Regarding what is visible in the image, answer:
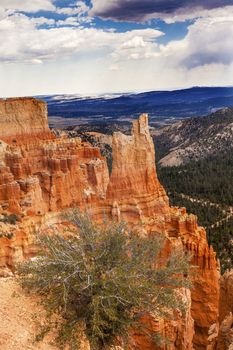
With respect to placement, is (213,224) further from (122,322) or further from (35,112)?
(122,322)

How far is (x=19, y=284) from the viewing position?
1465 cm

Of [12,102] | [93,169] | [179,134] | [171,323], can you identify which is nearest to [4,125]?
[12,102]

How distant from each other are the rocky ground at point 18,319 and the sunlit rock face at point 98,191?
7.55m

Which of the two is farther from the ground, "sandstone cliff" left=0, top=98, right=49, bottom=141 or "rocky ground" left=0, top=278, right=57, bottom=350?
"sandstone cliff" left=0, top=98, right=49, bottom=141

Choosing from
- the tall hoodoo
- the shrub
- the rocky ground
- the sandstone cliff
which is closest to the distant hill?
the sandstone cliff

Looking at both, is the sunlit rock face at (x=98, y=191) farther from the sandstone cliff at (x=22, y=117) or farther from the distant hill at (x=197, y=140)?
the distant hill at (x=197, y=140)

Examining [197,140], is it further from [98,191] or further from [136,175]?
[136,175]

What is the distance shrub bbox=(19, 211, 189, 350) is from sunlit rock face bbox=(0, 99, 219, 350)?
5.35 m

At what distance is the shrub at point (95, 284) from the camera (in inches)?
508

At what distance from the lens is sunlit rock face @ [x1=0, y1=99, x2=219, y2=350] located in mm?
25688

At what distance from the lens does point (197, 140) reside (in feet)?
488

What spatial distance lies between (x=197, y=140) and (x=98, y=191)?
105m

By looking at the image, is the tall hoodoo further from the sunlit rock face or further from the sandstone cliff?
the sandstone cliff

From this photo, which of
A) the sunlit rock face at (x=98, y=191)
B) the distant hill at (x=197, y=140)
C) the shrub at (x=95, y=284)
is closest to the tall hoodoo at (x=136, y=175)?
the sunlit rock face at (x=98, y=191)
